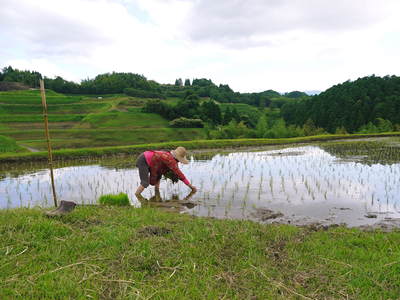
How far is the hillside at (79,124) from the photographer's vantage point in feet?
80.3

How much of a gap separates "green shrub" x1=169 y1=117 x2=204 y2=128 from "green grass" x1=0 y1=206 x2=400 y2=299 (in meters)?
33.2

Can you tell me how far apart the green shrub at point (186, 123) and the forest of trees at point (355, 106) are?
1771cm

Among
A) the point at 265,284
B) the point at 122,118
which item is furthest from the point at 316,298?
the point at 122,118

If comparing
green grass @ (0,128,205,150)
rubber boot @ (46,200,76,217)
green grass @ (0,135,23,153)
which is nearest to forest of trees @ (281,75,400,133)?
green grass @ (0,128,205,150)

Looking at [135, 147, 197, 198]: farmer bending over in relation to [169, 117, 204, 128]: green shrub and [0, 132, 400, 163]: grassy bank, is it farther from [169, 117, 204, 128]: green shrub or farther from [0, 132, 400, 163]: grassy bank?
[169, 117, 204, 128]: green shrub

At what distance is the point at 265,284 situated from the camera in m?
2.54

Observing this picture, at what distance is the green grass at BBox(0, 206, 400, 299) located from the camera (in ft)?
7.93

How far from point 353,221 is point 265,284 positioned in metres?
2.96

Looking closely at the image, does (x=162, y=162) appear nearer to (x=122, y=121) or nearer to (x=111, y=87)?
(x=122, y=121)

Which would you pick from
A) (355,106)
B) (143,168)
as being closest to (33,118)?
(143,168)

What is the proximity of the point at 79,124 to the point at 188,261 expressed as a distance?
→ 114 feet

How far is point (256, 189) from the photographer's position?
7.16m

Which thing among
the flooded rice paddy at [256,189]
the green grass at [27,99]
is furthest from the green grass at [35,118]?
the flooded rice paddy at [256,189]

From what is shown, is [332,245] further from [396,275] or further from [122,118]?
[122,118]
